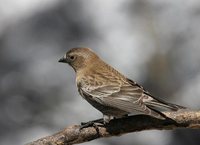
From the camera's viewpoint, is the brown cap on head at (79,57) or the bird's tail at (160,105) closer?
the bird's tail at (160,105)

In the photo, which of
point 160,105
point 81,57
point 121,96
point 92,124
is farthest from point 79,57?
point 160,105

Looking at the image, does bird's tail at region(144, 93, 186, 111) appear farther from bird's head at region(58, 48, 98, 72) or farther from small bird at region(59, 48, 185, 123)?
bird's head at region(58, 48, 98, 72)

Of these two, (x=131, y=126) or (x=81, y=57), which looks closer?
(x=131, y=126)

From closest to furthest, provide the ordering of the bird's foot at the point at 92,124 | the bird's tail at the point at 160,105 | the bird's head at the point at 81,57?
the bird's tail at the point at 160,105, the bird's foot at the point at 92,124, the bird's head at the point at 81,57

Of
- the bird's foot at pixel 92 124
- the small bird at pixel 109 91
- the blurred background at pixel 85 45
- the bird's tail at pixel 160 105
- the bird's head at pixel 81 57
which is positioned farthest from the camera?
the blurred background at pixel 85 45

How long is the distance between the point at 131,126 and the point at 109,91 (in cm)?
77

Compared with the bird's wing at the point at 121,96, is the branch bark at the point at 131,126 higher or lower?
lower

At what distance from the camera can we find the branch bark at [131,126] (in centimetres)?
691

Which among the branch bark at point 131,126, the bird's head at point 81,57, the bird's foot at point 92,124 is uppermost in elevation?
the bird's head at point 81,57

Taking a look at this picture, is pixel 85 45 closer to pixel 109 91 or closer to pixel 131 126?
pixel 109 91

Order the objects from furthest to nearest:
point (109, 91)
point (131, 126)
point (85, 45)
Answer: point (85, 45) < point (109, 91) < point (131, 126)

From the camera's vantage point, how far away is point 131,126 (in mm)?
7016

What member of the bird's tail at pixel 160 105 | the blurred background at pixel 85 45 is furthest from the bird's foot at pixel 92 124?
the blurred background at pixel 85 45

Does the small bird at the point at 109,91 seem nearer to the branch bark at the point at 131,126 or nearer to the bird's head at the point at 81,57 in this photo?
the bird's head at the point at 81,57
